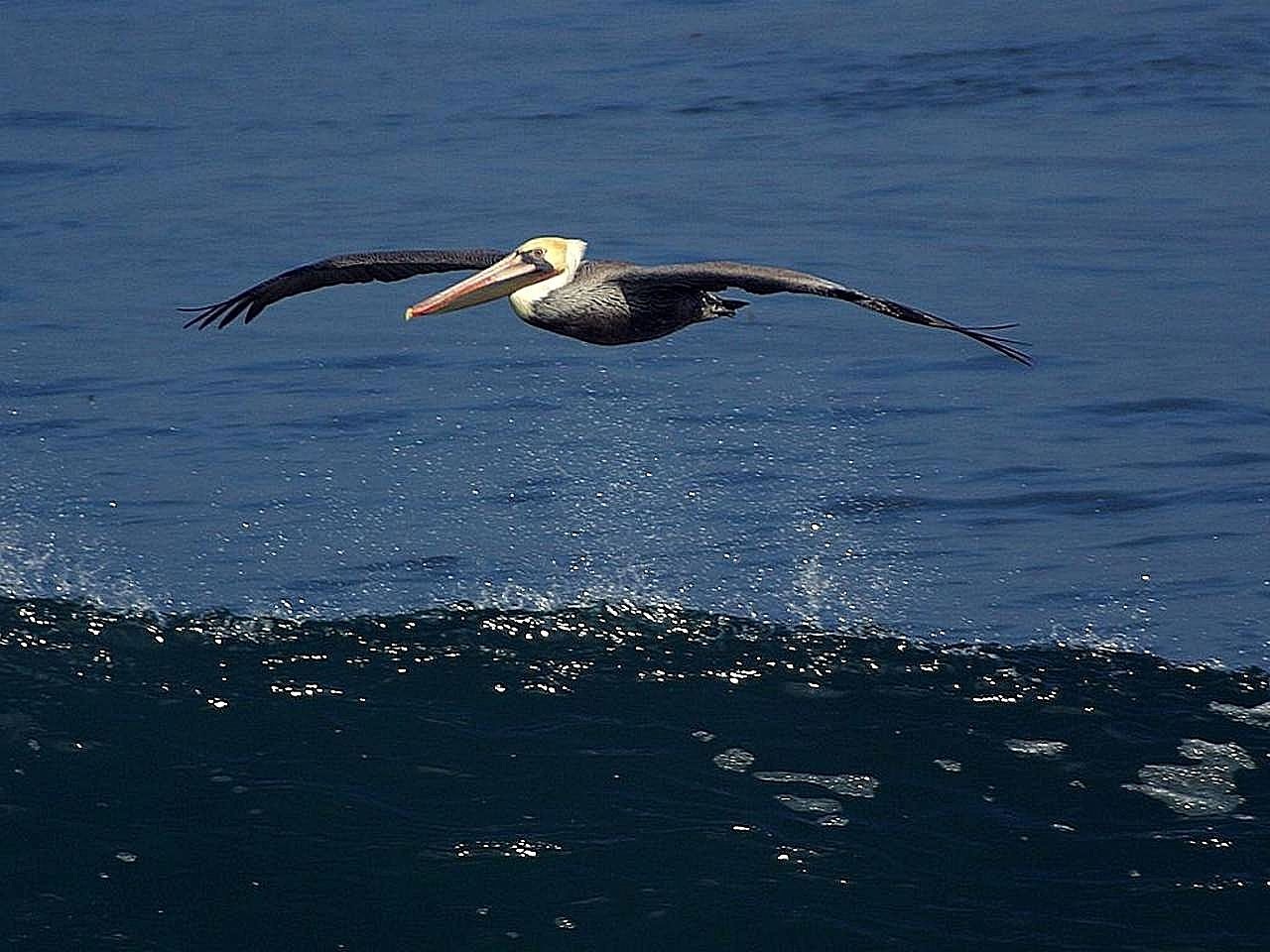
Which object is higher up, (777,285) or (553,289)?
(777,285)

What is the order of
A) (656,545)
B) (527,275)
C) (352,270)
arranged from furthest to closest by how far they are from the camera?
(656,545), (352,270), (527,275)

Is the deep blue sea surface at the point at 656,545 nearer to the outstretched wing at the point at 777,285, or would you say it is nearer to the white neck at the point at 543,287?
the white neck at the point at 543,287

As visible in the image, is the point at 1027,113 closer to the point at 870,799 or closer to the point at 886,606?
the point at 886,606

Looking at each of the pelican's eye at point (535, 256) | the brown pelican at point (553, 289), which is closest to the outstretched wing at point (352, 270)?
the brown pelican at point (553, 289)

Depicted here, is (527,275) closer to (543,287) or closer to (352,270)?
(543,287)

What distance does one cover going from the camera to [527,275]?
10.3 metres

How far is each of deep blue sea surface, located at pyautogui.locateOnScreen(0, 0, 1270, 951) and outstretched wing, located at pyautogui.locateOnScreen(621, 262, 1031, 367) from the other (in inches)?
95.3

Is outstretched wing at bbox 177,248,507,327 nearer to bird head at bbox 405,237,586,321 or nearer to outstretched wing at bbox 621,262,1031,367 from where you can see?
bird head at bbox 405,237,586,321

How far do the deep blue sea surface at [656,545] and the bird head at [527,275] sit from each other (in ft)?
7.49

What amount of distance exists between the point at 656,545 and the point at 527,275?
3.74m

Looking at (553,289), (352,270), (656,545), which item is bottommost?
(656,545)

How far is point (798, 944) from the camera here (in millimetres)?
9086

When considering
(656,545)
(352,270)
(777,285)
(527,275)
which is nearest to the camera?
(777,285)

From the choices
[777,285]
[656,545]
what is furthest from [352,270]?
[656,545]
